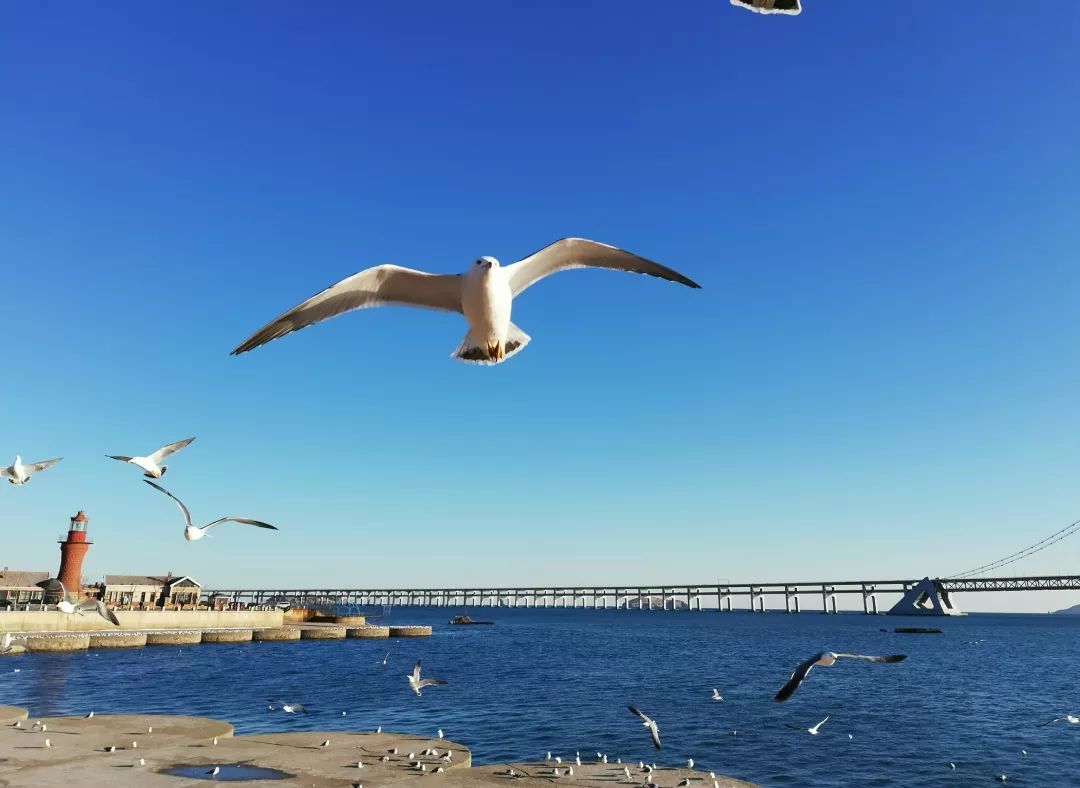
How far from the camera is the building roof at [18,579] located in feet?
260

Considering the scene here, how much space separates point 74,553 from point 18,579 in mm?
13511

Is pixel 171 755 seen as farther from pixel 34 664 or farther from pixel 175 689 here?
pixel 34 664

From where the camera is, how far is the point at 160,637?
216 ft

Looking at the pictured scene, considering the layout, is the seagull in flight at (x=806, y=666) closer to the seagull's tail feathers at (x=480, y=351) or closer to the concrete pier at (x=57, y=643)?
the seagull's tail feathers at (x=480, y=351)

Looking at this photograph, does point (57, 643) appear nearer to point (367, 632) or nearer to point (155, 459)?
point (367, 632)

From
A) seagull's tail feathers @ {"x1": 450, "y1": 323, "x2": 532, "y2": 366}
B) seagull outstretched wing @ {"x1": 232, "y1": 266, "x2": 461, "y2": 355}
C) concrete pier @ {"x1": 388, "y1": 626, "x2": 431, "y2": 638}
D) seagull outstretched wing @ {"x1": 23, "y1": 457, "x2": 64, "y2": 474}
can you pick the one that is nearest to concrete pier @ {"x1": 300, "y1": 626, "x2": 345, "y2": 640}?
concrete pier @ {"x1": 388, "y1": 626, "x2": 431, "y2": 638}

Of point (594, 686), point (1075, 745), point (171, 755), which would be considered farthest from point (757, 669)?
point (171, 755)

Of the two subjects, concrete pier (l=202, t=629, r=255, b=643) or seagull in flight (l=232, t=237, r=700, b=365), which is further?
concrete pier (l=202, t=629, r=255, b=643)

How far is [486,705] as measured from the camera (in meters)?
35.2

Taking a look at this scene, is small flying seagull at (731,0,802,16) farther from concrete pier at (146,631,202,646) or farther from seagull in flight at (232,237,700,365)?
concrete pier at (146,631,202,646)

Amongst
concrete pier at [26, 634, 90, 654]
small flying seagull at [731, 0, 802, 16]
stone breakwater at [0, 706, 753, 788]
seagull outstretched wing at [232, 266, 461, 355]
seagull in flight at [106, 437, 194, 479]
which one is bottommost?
concrete pier at [26, 634, 90, 654]

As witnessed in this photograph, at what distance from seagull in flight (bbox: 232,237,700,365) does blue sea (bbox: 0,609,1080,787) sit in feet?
58.1

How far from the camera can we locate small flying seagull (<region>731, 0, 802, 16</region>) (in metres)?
5.07

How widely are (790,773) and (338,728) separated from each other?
1713 cm
